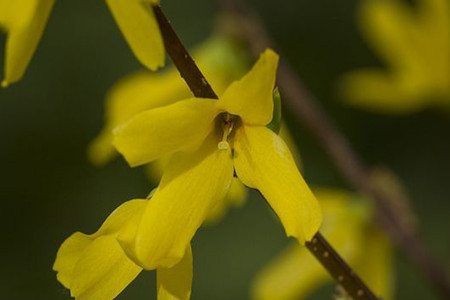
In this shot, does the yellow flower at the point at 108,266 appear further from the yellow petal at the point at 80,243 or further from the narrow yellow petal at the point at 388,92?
the narrow yellow petal at the point at 388,92

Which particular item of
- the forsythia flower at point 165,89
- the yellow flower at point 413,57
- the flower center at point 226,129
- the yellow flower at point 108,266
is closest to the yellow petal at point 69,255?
the yellow flower at point 108,266

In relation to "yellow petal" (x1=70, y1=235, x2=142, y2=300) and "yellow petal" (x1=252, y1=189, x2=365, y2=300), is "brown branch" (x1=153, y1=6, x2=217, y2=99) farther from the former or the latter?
"yellow petal" (x1=252, y1=189, x2=365, y2=300)

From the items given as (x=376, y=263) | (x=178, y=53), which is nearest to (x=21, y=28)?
(x=178, y=53)

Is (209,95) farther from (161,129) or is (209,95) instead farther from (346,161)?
(346,161)

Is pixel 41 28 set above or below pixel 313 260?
above

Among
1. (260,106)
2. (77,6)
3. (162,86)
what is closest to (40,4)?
(260,106)

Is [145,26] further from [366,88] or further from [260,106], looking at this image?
[366,88]
